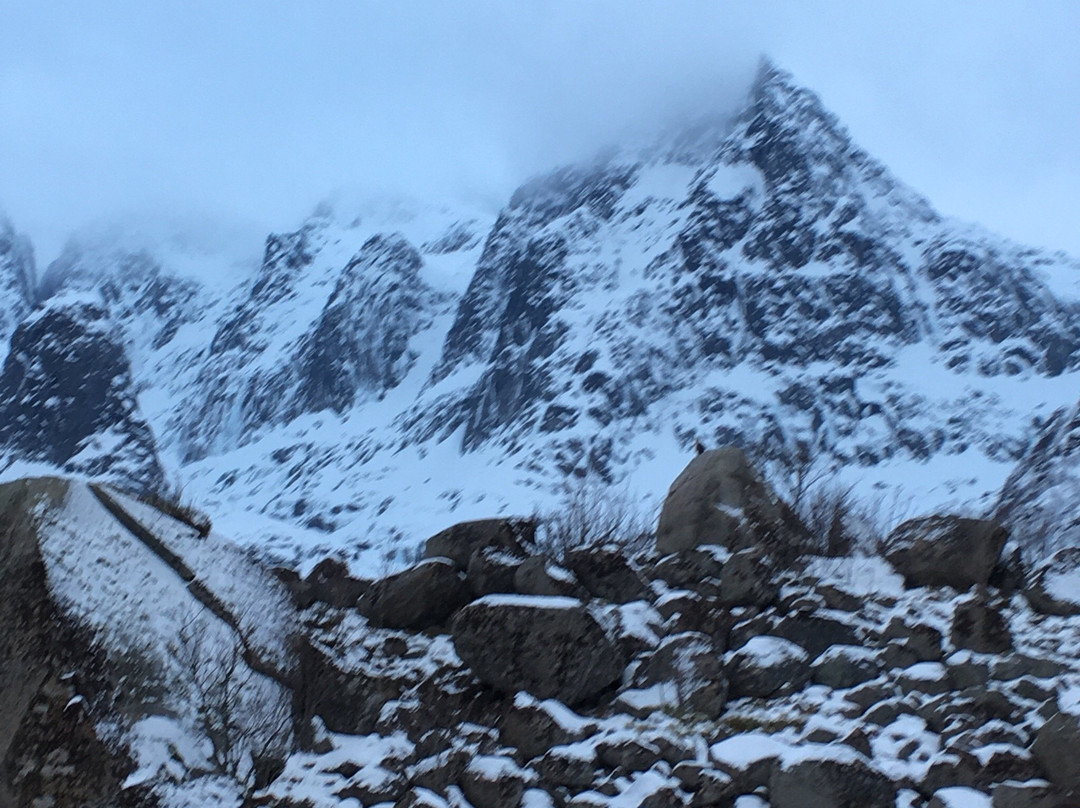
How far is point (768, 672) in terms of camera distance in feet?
30.7

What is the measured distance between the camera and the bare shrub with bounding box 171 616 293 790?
346 inches

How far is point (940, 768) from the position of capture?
7.91 m

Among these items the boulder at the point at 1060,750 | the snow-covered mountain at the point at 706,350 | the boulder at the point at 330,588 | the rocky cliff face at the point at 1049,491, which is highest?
the snow-covered mountain at the point at 706,350

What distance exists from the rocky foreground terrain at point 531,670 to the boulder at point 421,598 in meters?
0.02

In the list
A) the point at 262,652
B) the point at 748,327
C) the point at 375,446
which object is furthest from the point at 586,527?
the point at 375,446

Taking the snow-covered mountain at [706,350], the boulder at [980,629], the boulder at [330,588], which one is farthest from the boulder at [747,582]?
the snow-covered mountain at [706,350]

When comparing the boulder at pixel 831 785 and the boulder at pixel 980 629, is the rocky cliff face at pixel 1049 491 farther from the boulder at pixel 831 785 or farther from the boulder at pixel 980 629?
the boulder at pixel 831 785

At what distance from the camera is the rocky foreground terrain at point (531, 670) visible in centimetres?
813

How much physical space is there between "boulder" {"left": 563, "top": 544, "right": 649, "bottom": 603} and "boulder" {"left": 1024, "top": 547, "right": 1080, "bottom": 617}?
3485 millimetres

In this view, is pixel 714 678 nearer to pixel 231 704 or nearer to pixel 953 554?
pixel 953 554

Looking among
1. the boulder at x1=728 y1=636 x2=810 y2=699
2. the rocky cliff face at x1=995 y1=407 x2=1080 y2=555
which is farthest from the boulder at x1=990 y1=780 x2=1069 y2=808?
the rocky cliff face at x1=995 y1=407 x2=1080 y2=555

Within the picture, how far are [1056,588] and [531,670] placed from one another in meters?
4.75

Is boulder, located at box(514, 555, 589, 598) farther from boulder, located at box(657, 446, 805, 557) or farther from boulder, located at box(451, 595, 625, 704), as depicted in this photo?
boulder, located at box(657, 446, 805, 557)

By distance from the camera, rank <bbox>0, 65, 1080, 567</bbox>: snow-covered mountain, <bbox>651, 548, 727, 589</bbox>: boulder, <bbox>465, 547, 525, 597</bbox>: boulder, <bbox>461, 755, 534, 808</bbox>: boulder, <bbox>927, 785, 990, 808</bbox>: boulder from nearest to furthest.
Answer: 1. <bbox>927, 785, 990, 808</bbox>: boulder
2. <bbox>461, 755, 534, 808</bbox>: boulder
3. <bbox>465, 547, 525, 597</bbox>: boulder
4. <bbox>651, 548, 727, 589</bbox>: boulder
5. <bbox>0, 65, 1080, 567</bbox>: snow-covered mountain
